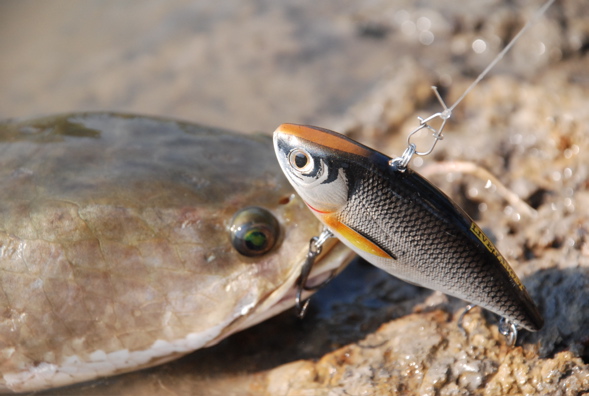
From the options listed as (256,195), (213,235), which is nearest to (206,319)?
(213,235)

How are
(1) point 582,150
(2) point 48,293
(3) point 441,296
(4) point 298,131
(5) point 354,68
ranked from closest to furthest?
(4) point 298,131
(2) point 48,293
(3) point 441,296
(1) point 582,150
(5) point 354,68

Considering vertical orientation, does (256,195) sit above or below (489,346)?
above

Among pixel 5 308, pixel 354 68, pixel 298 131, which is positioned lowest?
pixel 5 308

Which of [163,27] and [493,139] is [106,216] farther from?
[163,27]

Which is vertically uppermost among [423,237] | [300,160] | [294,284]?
[300,160]

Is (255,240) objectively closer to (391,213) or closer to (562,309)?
(391,213)

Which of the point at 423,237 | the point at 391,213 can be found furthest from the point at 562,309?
the point at 391,213

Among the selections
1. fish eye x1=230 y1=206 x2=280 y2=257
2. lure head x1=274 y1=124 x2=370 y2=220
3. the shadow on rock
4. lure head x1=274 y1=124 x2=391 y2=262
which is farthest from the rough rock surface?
lure head x1=274 y1=124 x2=370 y2=220

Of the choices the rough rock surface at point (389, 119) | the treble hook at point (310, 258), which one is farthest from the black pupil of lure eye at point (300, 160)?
the rough rock surface at point (389, 119)
